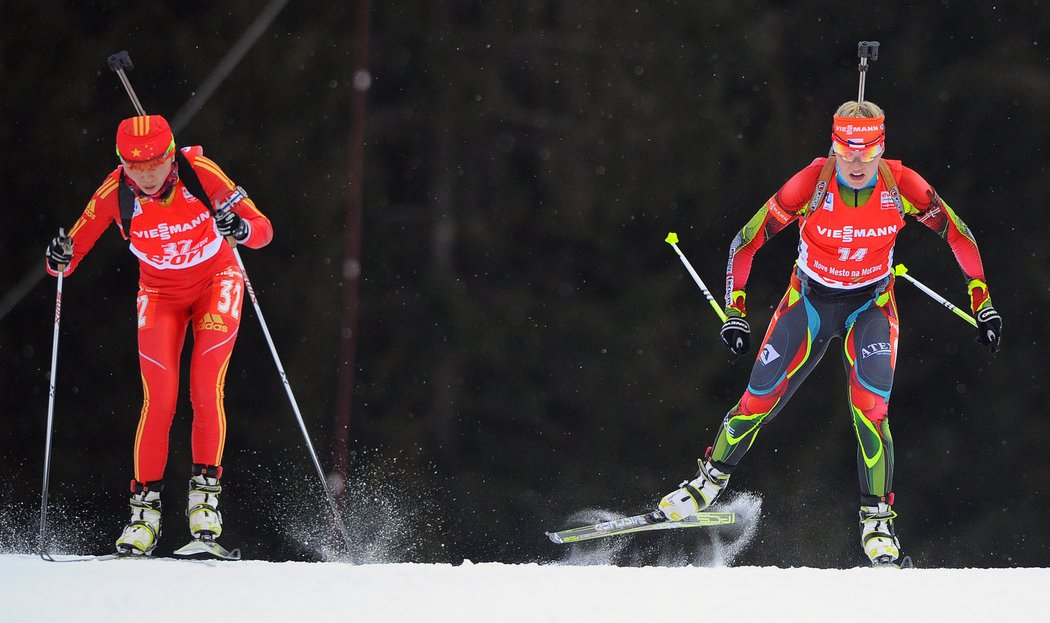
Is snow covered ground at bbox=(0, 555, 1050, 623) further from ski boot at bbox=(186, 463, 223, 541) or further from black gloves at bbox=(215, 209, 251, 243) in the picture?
black gloves at bbox=(215, 209, 251, 243)

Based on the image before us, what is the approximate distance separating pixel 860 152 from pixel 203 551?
8.91 ft

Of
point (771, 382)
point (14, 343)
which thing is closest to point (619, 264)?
point (771, 382)

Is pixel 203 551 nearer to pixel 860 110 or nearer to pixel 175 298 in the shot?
pixel 175 298

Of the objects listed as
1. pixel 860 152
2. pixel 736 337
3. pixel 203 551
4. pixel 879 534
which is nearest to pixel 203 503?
pixel 203 551

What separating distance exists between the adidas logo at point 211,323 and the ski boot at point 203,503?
50cm

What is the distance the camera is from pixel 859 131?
13.2 feet

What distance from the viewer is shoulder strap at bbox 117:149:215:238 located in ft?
13.8

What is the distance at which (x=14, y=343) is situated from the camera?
533 centimetres

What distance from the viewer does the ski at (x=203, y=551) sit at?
166 inches

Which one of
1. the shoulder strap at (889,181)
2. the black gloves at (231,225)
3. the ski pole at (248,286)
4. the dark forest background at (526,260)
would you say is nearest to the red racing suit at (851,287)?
the shoulder strap at (889,181)

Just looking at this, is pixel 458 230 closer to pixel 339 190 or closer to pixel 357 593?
pixel 339 190

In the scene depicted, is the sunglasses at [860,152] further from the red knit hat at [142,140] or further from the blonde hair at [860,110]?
the red knit hat at [142,140]

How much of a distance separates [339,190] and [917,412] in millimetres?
2773

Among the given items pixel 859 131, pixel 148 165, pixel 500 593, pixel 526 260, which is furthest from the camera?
pixel 526 260
